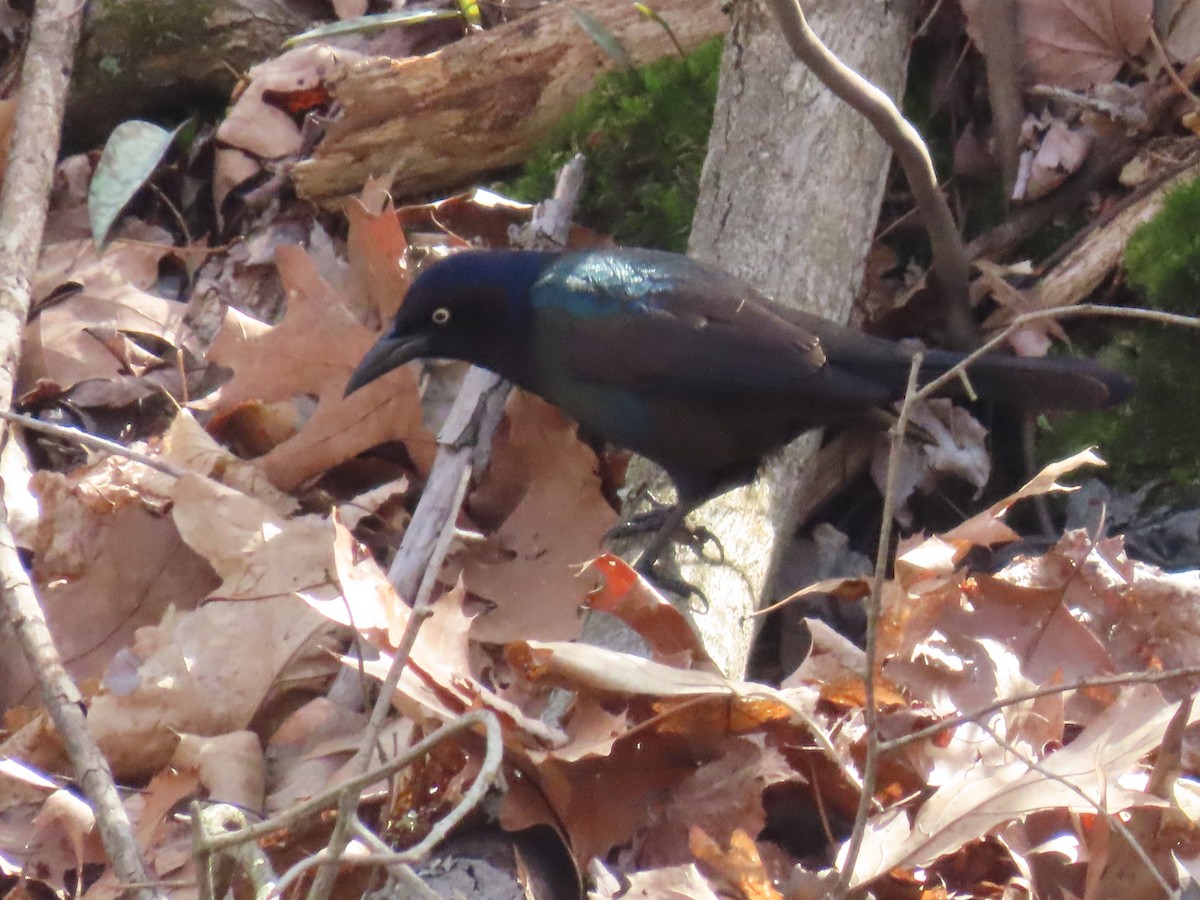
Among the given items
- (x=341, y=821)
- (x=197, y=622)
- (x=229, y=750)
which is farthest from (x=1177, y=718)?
(x=197, y=622)

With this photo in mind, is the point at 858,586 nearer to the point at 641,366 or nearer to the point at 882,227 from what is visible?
the point at 641,366

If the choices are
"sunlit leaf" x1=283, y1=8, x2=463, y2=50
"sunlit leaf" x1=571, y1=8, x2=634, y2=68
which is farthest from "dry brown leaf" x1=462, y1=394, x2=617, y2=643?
"sunlit leaf" x1=283, y1=8, x2=463, y2=50

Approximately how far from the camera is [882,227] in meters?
3.93

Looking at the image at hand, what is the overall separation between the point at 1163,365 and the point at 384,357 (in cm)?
201

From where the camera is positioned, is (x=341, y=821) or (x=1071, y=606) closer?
(x=341, y=821)

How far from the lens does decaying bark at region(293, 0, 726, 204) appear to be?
13.1 feet

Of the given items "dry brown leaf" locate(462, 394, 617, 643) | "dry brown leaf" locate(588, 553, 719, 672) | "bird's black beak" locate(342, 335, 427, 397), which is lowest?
"dry brown leaf" locate(462, 394, 617, 643)

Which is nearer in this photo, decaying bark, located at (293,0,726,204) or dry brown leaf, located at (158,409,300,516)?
dry brown leaf, located at (158,409,300,516)

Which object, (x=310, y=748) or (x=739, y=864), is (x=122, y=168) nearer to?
(x=310, y=748)

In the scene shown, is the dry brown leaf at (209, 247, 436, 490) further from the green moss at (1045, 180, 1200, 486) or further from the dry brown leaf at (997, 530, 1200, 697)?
the green moss at (1045, 180, 1200, 486)

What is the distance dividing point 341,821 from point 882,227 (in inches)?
115

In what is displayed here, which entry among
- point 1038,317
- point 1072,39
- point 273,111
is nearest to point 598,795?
point 1038,317

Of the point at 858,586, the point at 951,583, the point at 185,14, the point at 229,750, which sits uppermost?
the point at 185,14

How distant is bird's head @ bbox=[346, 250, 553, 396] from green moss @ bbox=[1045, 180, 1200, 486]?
5.18 ft
